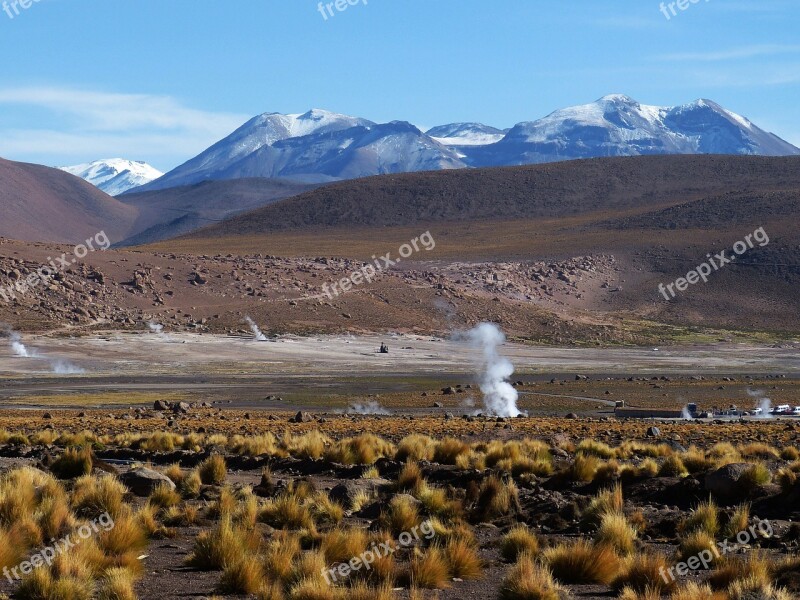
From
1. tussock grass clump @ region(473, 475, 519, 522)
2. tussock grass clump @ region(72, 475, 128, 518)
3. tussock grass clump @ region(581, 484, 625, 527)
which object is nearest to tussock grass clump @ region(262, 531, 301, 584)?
tussock grass clump @ region(72, 475, 128, 518)

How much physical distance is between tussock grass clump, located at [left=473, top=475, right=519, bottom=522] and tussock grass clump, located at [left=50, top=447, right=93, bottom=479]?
723cm

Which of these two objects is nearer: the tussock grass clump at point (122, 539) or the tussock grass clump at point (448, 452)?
the tussock grass clump at point (122, 539)

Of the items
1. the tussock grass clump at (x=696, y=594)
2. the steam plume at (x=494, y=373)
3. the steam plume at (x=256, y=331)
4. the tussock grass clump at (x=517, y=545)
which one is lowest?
the steam plume at (x=494, y=373)

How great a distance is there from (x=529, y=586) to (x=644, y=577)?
4.75 ft

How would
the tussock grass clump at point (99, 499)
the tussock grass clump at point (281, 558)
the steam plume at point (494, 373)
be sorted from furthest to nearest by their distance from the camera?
the steam plume at point (494, 373) → the tussock grass clump at point (99, 499) → the tussock grass clump at point (281, 558)

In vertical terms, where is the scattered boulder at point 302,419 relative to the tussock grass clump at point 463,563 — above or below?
below

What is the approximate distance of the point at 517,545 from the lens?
12453 mm

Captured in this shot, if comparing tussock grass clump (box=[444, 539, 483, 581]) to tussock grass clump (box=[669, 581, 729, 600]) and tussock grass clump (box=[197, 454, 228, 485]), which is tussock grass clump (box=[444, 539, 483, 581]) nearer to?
tussock grass clump (box=[669, 581, 729, 600])

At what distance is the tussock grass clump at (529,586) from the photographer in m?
9.67

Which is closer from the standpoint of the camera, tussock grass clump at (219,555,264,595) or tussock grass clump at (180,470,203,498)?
tussock grass clump at (219,555,264,595)

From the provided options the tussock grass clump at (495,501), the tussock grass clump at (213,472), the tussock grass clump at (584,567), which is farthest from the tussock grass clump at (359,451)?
the tussock grass clump at (584,567)

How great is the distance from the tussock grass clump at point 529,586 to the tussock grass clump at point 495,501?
488 centimetres

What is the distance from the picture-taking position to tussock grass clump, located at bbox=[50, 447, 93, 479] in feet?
61.4

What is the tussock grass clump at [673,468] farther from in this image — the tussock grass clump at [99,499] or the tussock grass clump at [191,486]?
the tussock grass clump at [99,499]
